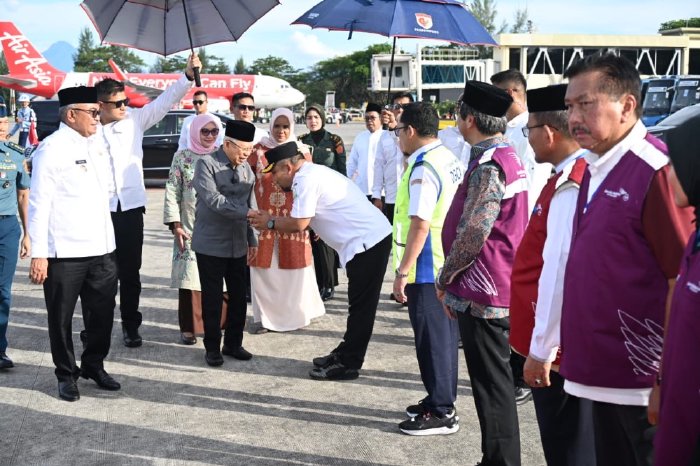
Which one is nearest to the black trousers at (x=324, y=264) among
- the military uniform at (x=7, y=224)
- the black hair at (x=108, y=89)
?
the black hair at (x=108, y=89)

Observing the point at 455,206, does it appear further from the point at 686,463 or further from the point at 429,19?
the point at 429,19

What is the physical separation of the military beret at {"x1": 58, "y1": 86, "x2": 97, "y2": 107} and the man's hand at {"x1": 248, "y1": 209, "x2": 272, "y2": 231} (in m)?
1.36

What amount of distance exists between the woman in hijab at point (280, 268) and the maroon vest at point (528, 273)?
11.8 ft

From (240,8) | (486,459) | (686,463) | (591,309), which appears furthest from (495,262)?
(240,8)

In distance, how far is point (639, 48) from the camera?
82.7 m

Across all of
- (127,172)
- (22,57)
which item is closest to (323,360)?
(127,172)

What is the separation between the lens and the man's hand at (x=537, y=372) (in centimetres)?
289

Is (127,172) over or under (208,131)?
under

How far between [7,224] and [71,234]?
46.0 inches

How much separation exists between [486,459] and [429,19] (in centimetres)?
376

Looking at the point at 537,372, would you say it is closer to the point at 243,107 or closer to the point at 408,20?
the point at 408,20

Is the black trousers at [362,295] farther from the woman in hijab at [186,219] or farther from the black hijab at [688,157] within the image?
the black hijab at [688,157]

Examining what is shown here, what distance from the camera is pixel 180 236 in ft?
22.2

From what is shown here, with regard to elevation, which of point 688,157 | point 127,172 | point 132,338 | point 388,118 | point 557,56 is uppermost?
point 557,56
